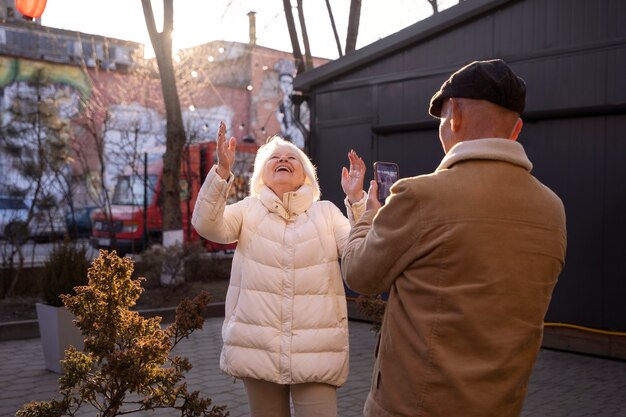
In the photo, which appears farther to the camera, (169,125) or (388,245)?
(169,125)

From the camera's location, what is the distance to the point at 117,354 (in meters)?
4.36

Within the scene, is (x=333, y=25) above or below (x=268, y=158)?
above

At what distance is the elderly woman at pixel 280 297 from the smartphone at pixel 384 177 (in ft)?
3.39

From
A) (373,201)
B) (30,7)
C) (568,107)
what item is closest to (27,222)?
(30,7)

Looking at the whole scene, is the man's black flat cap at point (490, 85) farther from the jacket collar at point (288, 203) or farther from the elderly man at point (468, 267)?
the jacket collar at point (288, 203)

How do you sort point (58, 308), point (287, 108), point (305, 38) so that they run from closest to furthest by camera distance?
point (58, 308), point (305, 38), point (287, 108)

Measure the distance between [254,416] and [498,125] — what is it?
2372mm

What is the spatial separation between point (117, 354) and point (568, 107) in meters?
6.20

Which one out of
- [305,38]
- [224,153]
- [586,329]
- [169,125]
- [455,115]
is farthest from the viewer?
[305,38]

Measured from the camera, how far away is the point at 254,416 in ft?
13.5

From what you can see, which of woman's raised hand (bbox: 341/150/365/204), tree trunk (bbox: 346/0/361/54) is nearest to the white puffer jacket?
woman's raised hand (bbox: 341/150/365/204)

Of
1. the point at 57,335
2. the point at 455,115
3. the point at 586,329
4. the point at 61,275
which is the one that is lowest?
the point at 586,329

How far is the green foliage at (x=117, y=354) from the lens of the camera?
439cm

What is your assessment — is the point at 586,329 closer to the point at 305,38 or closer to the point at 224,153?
the point at 224,153
